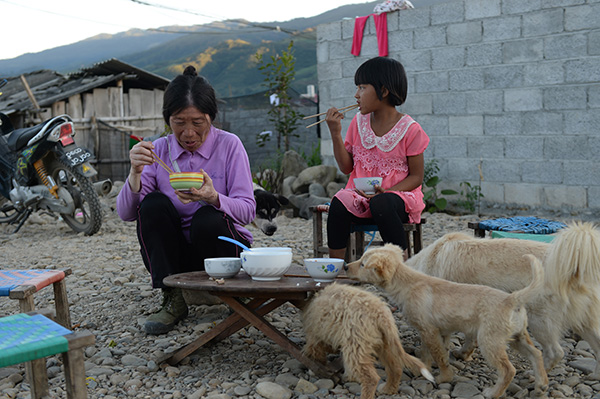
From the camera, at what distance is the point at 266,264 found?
248cm

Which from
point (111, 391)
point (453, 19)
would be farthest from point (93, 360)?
point (453, 19)

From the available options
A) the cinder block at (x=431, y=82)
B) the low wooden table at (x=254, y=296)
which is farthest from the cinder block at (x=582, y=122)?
the low wooden table at (x=254, y=296)

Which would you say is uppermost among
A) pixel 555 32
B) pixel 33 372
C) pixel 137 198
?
pixel 555 32

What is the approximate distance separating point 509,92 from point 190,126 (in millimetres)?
5045

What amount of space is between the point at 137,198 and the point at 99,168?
10.3m

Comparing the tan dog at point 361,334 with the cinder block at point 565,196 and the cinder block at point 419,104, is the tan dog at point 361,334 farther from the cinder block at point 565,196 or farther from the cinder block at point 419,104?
the cinder block at point 419,104

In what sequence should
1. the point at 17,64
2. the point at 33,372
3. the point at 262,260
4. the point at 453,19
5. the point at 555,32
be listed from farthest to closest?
the point at 17,64
the point at 453,19
the point at 555,32
the point at 262,260
the point at 33,372

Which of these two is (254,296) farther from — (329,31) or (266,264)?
(329,31)

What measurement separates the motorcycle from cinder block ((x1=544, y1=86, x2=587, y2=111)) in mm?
5383

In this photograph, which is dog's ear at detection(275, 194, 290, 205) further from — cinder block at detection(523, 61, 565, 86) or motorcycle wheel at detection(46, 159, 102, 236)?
cinder block at detection(523, 61, 565, 86)

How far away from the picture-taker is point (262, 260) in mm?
2473

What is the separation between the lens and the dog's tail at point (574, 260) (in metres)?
2.23

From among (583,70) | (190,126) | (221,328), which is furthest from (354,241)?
(583,70)

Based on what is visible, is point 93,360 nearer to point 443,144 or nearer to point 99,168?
point 443,144
